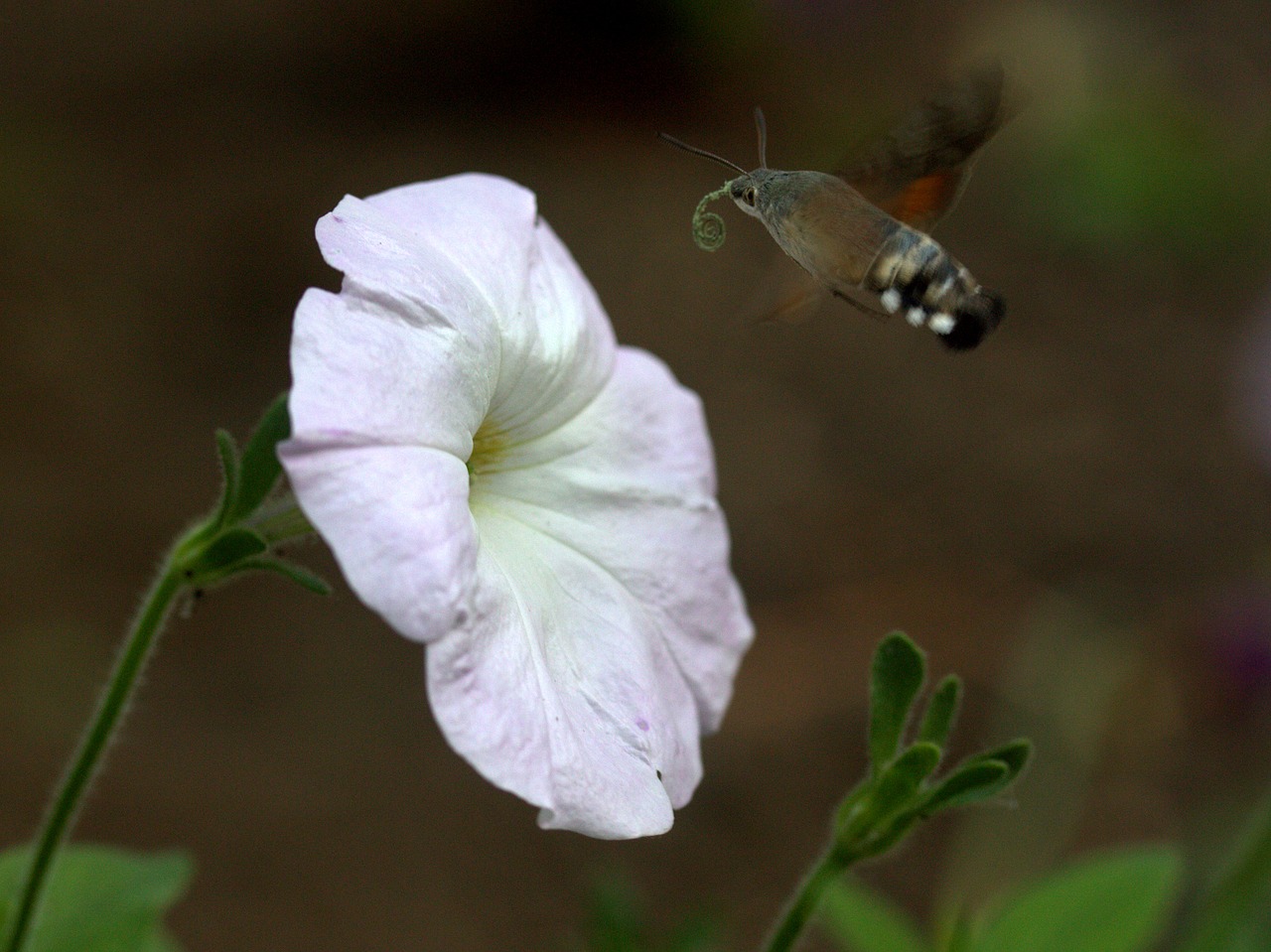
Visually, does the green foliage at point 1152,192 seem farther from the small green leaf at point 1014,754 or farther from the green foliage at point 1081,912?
the small green leaf at point 1014,754

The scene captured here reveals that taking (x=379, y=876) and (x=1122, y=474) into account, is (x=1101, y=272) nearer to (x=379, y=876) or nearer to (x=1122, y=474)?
(x=1122, y=474)

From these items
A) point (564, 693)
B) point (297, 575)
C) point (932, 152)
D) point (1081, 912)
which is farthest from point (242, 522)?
point (1081, 912)

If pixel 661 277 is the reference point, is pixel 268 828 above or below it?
below

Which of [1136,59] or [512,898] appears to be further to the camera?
[1136,59]

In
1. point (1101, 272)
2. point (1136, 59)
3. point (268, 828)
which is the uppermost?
point (1136, 59)

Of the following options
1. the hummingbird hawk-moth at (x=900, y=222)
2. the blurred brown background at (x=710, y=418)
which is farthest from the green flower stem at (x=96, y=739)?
the blurred brown background at (x=710, y=418)

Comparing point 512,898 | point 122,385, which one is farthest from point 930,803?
point 122,385

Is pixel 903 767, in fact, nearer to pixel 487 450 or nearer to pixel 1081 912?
pixel 487 450
